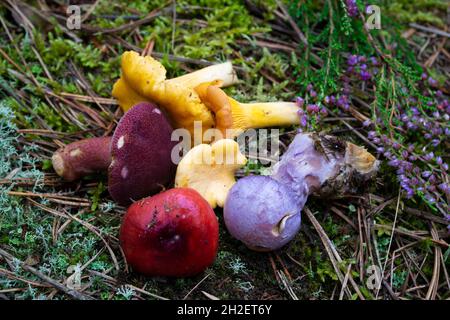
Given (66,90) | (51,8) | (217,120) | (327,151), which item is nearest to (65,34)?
(51,8)

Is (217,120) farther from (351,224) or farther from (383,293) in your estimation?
(383,293)

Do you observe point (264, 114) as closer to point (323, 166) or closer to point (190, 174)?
point (323, 166)

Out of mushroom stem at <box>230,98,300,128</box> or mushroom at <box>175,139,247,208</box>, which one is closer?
mushroom at <box>175,139,247,208</box>

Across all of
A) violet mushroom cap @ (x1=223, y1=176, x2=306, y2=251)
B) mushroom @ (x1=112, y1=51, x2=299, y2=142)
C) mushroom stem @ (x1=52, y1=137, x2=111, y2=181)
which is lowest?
violet mushroom cap @ (x1=223, y1=176, x2=306, y2=251)

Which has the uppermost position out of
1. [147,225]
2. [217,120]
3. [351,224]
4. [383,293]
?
[217,120]

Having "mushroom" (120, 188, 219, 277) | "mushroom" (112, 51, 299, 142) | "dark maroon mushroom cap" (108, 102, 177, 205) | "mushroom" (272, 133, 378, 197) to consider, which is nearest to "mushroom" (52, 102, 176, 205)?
"dark maroon mushroom cap" (108, 102, 177, 205)

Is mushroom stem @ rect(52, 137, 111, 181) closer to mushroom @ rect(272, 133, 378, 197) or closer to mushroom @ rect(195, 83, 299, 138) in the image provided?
mushroom @ rect(195, 83, 299, 138)
